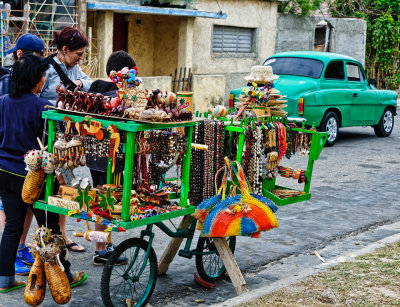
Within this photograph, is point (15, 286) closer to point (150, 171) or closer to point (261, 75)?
point (150, 171)

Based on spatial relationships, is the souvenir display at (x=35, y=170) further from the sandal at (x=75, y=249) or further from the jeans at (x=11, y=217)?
the sandal at (x=75, y=249)

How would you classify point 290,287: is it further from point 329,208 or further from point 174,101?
point 329,208

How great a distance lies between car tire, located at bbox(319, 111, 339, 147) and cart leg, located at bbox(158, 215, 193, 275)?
8137mm

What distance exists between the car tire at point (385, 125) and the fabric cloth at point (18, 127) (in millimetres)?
11531

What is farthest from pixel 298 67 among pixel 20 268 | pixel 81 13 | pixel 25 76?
pixel 25 76

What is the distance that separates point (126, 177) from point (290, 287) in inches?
65.9

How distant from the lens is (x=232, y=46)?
68.9ft

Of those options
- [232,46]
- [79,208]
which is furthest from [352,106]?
[79,208]

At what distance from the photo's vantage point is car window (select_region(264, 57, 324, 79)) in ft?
44.8

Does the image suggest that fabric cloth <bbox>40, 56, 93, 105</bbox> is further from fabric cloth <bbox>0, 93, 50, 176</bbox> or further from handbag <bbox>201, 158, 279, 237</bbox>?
handbag <bbox>201, 158, 279, 237</bbox>

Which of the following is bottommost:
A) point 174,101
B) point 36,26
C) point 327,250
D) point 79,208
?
point 327,250

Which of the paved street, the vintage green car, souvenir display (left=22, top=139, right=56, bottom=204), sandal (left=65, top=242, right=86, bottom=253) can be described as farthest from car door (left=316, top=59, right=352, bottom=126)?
souvenir display (left=22, top=139, right=56, bottom=204)

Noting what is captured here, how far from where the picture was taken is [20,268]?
18.5 feet

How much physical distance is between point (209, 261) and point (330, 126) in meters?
8.41
